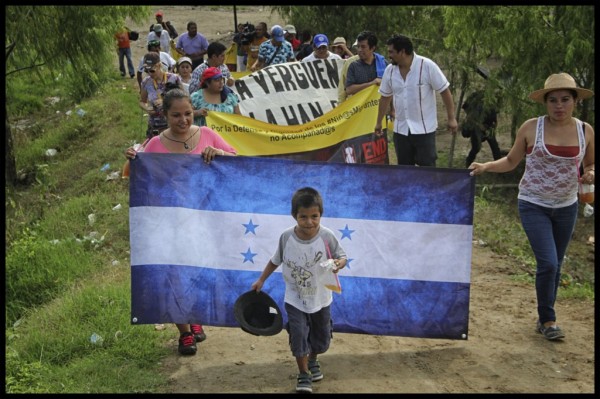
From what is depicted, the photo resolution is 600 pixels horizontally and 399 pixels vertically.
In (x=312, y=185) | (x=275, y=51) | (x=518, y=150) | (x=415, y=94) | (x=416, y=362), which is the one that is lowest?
(x=416, y=362)

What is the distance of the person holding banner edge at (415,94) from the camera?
834 cm

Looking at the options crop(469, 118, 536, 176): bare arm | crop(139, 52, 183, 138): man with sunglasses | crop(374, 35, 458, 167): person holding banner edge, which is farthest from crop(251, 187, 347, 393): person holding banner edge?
crop(139, 52, 183, 138): man with sunglasses

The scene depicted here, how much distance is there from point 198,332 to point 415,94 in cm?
318

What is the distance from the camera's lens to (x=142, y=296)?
6.27 metres

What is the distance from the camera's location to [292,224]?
6250mm

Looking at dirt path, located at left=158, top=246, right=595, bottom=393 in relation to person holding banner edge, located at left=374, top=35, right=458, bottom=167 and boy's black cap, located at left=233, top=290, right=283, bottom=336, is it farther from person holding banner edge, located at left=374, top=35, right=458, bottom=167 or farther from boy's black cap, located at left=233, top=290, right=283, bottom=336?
person holding banner edge, located at left=374, top=35, right=458, bottom=167

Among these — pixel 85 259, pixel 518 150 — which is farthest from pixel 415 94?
pixel 85 259

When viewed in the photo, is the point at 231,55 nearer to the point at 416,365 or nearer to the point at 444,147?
the point at 444,147

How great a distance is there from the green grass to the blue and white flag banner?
63 centimetres

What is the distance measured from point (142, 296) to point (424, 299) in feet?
6.44

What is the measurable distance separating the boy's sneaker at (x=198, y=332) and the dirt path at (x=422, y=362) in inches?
2.4

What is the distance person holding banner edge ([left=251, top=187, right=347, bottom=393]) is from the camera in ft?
17.9

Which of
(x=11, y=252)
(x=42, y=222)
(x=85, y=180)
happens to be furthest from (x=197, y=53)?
(x=11, y=252)

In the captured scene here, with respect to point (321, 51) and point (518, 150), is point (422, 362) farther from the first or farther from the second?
point (321, 51)
